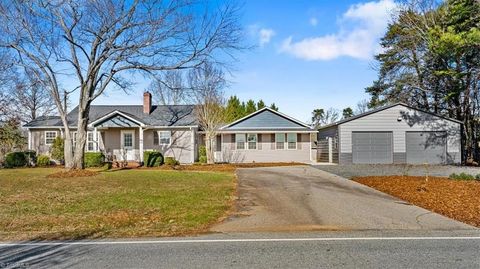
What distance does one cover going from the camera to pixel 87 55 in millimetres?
20312

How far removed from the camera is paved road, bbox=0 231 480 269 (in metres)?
4.96

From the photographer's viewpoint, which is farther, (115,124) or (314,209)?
(115,124)

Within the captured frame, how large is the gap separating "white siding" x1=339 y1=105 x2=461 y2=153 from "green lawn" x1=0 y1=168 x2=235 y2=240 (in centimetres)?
1321

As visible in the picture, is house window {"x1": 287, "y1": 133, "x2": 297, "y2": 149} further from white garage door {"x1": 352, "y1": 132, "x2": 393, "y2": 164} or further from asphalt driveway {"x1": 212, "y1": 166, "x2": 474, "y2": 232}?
asphalt driveway {"x1": 212, "y1": 166, "x2": 474, "y2": 232}

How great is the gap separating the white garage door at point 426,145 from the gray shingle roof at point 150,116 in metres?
15.6

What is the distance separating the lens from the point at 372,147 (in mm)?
25969

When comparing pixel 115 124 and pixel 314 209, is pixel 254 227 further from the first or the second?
pixel 115 124

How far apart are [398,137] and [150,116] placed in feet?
61.6

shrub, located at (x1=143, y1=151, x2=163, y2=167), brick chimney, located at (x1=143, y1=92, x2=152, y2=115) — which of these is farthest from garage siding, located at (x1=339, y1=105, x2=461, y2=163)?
brick chimney, located at (x1=143, y1=92, x2=152, y2=115)

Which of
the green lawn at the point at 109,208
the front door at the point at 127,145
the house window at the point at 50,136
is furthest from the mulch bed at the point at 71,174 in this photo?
the house window at the point at 50,136

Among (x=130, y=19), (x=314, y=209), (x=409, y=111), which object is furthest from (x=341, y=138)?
(x=314, y=209)

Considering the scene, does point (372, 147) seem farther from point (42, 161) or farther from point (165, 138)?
point (42, 161)

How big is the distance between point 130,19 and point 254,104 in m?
29.1

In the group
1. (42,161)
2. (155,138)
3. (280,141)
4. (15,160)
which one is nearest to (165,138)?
(155,138)
